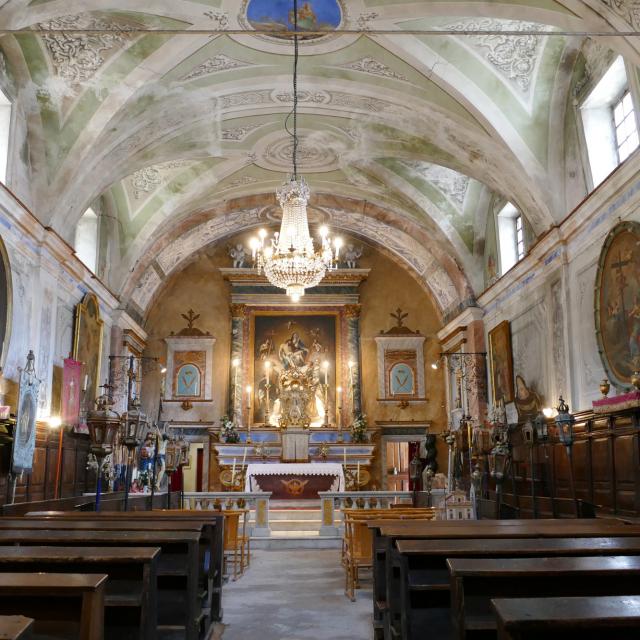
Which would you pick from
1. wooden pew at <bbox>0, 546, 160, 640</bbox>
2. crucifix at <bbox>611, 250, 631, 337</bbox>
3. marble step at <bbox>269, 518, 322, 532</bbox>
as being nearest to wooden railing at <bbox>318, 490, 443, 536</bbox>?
marble step at <bbox>269, 518, 322, 532</bbox>

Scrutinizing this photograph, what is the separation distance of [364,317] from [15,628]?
19.0 meters

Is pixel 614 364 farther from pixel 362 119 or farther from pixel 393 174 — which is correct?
pixel 393 174

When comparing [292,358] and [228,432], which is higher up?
[292,358]

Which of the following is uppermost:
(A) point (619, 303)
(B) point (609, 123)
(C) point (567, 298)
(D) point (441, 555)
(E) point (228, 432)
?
(B) point (609, 123)

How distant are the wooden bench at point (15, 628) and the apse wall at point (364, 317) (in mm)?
18012

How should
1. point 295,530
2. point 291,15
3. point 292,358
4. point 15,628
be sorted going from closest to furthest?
point 15,628
point 291,15
point 295,530
point 292,358

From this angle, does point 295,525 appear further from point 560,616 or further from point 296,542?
point 560,616

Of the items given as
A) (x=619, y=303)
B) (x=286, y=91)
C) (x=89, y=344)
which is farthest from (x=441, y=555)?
(x=89, y=344)

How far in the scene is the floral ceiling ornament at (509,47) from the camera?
1068 cm

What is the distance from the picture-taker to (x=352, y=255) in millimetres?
21094

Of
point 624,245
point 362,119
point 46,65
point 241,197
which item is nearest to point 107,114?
point 46,65

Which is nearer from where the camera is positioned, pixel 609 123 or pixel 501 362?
pixel 609 123

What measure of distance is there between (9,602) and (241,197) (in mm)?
15316

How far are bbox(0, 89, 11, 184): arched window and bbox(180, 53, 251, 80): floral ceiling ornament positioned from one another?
2.84 meters
